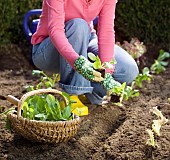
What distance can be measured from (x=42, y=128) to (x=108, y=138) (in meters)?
0.41

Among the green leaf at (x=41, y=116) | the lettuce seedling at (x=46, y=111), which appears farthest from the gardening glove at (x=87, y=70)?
the green leaf at (x=41, y=116)

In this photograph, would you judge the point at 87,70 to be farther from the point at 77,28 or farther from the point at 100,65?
the point at 77,28

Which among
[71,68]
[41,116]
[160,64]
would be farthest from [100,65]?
[160,64]

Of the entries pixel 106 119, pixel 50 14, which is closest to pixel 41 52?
pixel 50 14

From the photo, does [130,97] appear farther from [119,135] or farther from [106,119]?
[119,135]

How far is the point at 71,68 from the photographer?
3.28 m

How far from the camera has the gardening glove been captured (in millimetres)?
2920

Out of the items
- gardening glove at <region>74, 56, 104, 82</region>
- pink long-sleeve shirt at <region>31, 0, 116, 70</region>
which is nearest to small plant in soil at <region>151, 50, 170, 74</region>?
pink long-sleeve shirt at <region>31, 0, 116, 70</region>

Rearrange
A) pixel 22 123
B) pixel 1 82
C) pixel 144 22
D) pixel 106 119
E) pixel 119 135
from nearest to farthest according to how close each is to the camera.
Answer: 1. pixel 22 123
2. pixel 119 135
3. pixel 106 119
4. pixel 1 82
5. pixel 144 22

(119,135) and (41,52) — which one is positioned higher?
(41,52)

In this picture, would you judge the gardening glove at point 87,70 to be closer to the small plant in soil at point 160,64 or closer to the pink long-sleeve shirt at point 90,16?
the pink long-sleeve shirt at point 90,16

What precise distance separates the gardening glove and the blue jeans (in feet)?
1.04

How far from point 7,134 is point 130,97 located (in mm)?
1159

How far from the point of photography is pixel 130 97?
12.8ft
